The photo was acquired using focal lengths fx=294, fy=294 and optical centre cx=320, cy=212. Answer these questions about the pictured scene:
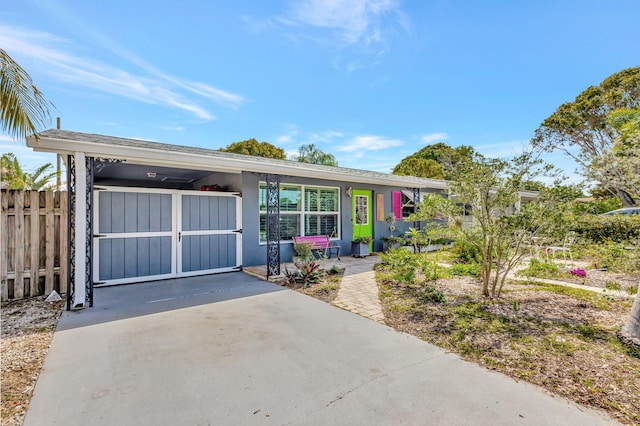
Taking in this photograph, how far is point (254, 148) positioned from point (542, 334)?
25735 millimetres

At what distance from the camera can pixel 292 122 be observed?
65.5ft

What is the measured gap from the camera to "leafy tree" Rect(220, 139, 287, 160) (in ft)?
87.2

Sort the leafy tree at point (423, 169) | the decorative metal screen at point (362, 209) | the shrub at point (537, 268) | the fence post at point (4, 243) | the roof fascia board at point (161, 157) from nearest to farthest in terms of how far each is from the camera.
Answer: the roof fascia board at point (161, 157), the fence post at point (4, 243), the shrub at point (537, 268), the decorative metal screen at point (362, 209), the leafy tree at point (423, 169)

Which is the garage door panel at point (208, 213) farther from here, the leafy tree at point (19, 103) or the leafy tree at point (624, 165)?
the leafy tree at point (624, 165)

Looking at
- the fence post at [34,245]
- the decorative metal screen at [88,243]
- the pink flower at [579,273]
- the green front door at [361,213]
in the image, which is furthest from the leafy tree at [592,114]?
the fence post at [34,245]

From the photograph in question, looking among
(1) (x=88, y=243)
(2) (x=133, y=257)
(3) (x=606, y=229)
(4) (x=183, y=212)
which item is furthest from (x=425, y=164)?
(1) (x=88, y=243)

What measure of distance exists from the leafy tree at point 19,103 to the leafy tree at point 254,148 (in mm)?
22562

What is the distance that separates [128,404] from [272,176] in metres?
5.60

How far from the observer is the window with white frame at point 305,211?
871 cm

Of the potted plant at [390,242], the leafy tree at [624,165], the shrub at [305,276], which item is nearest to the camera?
the leafy tree at [624,165]

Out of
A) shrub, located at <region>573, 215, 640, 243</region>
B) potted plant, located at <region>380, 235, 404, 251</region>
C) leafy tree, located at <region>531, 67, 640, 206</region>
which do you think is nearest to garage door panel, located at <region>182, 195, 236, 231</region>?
potted plant, located at <region>380, 235, 404, 251</region>

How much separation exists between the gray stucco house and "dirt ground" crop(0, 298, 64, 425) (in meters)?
0.55

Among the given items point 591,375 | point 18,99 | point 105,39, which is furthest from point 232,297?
point 105,39

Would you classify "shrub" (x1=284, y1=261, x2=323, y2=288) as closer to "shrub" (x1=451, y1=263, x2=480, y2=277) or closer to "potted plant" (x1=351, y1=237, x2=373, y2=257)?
"shrub" (x1=451, y1=263, x2=480, y2=277)
